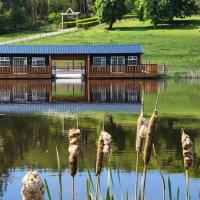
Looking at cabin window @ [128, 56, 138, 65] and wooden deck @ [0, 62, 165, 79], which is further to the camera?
cabin window @ [128, 56, 138, 65]


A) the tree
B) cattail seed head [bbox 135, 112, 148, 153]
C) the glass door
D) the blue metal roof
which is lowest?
the glass door

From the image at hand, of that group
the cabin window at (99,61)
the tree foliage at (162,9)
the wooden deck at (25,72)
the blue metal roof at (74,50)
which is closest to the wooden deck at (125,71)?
the cabin window at (99,61)

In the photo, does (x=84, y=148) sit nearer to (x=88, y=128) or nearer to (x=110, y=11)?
(x=88, y=128)

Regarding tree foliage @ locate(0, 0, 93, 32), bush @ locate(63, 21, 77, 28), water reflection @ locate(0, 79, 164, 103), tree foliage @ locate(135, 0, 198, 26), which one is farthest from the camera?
bush @ locate(63, 21, 77, 28)

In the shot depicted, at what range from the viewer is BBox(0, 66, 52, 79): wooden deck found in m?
64.2

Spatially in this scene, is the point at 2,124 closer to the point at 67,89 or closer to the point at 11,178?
the point at 11,178

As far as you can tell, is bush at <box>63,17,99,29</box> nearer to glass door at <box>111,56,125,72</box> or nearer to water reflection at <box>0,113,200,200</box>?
glass door at <box>111,56,125,72</box>

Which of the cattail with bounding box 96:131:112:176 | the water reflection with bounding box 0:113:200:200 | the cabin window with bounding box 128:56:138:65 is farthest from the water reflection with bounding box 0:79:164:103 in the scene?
the cattail with bounding box 96:131:112:176

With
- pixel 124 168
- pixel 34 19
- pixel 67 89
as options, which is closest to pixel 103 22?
pixel 34 19

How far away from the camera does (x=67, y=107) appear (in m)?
40.0

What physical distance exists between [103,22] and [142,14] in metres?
6.32

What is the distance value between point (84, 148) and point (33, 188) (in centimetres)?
2218

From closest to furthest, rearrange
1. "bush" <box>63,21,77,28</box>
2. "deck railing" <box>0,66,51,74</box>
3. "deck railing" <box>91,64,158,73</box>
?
1. "deck railing" <box>91,64,158,73</box>
2. "deck railing" <box>0,66,51,74</box>
3. "bush" <box>63,21,77,28</box>

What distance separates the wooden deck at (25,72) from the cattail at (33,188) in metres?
61.0
